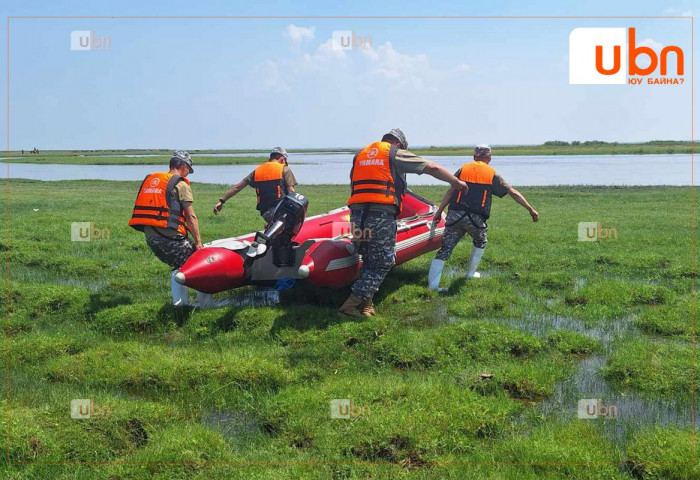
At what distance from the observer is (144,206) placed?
7977mm

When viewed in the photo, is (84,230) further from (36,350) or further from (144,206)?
(36,350)

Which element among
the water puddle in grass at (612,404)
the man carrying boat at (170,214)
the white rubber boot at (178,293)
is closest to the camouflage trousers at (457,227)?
the water puddle in grass at (612,404)

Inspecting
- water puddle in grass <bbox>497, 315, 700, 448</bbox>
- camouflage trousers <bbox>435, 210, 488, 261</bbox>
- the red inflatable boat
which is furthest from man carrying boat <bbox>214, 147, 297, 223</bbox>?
water puddle in grass <bbox>497, 315, 700, 448</bbox>

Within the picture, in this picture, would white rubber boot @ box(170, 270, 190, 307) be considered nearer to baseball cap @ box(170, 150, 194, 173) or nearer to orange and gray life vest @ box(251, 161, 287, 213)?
baseball cap @ box(170, 150, 194, 173)

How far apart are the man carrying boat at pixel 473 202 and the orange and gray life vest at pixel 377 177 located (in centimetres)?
176

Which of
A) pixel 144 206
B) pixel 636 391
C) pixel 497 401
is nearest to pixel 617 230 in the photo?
pixel 636 391

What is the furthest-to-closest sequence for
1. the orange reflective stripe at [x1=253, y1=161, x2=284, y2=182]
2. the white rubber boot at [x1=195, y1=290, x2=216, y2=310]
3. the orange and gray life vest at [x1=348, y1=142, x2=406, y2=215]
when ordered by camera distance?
the orange reflective stripe at [x1=253, y1=161, x2=284, y2=182]
the white rubber boot at [x1=195, y1=290, x2=216, y2=310]
the orange and gray life vest at [x1=348, y1=142, x2=406, y2=215]

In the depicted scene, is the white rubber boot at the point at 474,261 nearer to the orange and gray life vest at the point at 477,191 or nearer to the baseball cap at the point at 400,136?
the orange and gray life vest at the point at 477,191

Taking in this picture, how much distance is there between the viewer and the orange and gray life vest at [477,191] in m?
9.10

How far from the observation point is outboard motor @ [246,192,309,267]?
777 centimetres

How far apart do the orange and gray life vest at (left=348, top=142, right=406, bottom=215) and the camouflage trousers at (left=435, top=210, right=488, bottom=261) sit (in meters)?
1.92

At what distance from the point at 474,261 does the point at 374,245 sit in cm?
288

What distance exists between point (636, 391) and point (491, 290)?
3690 mm

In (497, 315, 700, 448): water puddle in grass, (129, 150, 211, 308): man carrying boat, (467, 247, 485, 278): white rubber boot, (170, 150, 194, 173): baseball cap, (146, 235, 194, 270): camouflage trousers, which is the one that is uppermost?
(170, 150, 194, 173): baseball cap
